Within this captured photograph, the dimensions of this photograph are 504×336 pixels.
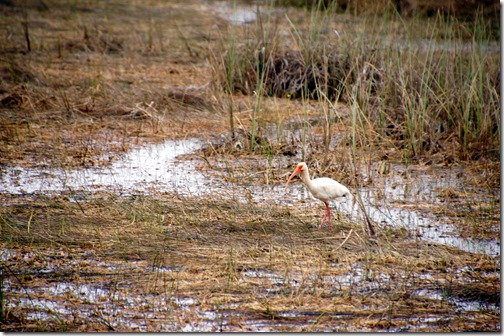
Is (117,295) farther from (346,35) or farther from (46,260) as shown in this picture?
(346,35)

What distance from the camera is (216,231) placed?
19.9 feet

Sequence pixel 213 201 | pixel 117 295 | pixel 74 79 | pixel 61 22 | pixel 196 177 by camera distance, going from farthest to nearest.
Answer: pixel 61 22 < pixel 74 79 < pixel 196 177 < pixel 213 201 < pixel 117 295

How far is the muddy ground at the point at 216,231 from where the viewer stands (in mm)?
4777

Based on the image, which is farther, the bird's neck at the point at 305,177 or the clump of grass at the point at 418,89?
the clump of grass at the point at 418,89

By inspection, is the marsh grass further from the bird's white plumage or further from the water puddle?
the water puddle

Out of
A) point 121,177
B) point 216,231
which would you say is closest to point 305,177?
point 216,231

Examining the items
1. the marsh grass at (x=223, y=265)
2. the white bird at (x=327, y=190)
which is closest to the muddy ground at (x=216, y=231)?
the marsh grass at (x=223, y=265)

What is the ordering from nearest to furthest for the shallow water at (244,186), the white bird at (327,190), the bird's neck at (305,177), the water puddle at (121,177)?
1. the white bird at (327,190)
2. the bird's neck at (305,177)
3. the shallow water at (244,186)
4. the water puddle at (121,177)

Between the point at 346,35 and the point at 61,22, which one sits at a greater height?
the point at 346,35

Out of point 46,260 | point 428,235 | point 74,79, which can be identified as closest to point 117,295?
point 46,260

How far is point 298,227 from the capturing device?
244 inches

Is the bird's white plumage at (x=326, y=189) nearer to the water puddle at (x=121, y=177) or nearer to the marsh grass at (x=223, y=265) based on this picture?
the marsh grass at (x=223, y=265)

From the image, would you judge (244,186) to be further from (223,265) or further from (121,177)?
(223,265)

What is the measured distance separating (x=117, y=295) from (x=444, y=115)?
496cm
